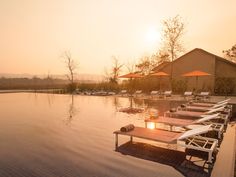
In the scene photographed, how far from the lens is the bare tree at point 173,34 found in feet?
77.9

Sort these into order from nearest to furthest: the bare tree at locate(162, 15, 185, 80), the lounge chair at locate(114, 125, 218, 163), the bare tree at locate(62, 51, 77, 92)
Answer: the lounge chair at locate(114, 125, 218, 163) → the bare tree at locate(162, 15, 185, 80) → the bare tree at locate(62, 51, 77, 92)

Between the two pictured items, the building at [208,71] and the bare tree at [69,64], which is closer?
the building at [208,71]

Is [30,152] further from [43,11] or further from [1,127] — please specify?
[43,11]

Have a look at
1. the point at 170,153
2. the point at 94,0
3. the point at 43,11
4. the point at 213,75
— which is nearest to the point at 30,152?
the point at 170,153

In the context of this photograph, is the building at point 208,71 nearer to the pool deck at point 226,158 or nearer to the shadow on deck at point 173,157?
the pool deck at point 226,158

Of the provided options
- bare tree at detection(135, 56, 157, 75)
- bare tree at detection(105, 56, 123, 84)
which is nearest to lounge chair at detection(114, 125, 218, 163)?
bare tree at detection(135, 56, 157, 75)

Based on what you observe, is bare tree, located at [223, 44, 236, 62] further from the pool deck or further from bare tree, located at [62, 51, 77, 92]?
the pool deck

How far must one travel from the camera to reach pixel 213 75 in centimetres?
2252

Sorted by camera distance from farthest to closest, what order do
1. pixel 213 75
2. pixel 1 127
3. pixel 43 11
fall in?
pixel 213 75, pixel 43 11, pixel 1 127

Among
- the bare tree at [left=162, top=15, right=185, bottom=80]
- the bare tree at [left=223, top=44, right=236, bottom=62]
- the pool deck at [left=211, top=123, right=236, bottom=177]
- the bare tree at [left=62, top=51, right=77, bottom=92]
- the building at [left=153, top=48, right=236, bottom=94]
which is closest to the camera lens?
the pool deck at [left=211, top=123, right=236, bottom=177]

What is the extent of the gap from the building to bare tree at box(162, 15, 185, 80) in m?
1.48

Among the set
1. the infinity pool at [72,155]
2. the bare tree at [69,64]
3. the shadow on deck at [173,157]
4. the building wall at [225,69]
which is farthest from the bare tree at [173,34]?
the shadow on deck at [173,157]

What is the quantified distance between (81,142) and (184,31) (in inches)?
817

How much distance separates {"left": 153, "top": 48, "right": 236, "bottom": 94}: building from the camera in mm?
21312
